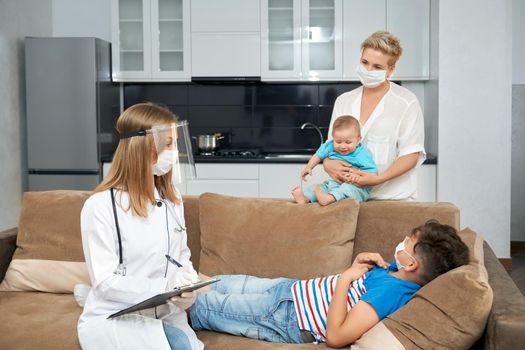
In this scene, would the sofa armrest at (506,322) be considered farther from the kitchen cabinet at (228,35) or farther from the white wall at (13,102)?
the white wall at (13,102)

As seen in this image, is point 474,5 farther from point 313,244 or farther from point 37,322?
point 37,322

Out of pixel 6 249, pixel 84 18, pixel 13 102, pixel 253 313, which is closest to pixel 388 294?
pixel 253 313

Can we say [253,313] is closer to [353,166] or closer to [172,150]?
[172,150]

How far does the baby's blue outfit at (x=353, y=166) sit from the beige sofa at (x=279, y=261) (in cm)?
8

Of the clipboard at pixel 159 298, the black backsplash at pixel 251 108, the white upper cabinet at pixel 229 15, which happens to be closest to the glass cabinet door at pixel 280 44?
the white upper cabinet at pixel 229 15

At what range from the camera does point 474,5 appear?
5.09 metres

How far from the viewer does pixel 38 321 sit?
8.39 ft

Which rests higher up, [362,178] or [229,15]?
[229,15]

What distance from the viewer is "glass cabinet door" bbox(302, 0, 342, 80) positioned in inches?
214

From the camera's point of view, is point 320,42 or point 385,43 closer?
point 385,43

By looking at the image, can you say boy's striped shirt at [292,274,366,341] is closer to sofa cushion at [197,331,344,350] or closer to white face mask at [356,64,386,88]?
sofa cushion at [197,331,344,350]

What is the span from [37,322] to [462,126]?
3.58m

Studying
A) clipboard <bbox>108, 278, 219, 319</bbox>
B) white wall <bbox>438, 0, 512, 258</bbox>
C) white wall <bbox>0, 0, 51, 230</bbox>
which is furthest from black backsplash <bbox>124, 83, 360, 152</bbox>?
clipboard <bbox>108, 278, 219, 319</bbox>

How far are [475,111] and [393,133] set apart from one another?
2.43m
